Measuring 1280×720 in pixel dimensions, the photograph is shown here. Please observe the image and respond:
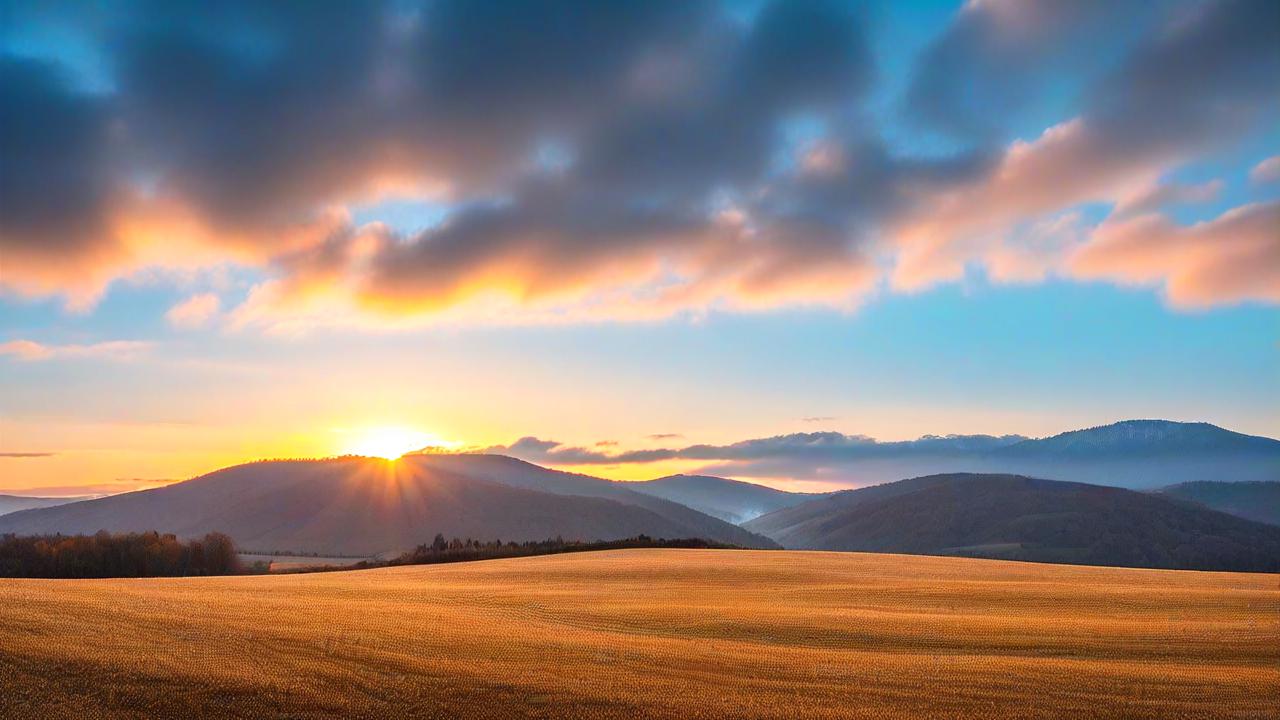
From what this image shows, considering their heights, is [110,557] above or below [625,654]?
below

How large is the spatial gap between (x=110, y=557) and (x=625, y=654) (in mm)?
90510

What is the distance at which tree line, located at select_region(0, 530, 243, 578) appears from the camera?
84.4 metres

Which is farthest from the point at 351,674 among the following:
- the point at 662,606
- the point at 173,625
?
the point at 662,606

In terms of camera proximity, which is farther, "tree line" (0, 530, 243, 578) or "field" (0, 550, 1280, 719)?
"tree line" (0, 530, 243, 578)

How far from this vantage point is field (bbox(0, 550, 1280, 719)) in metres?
12.9

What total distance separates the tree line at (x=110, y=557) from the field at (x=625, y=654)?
225 feet

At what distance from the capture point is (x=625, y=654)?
56.5 ft

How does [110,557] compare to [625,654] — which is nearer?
[625,654]

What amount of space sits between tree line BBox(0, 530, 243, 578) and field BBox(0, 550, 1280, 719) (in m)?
68.7

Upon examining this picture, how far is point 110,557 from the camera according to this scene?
3499 inches

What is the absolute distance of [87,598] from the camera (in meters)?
22.5

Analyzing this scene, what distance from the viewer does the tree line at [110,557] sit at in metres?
84.4

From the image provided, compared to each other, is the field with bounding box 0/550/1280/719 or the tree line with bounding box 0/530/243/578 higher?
the field with bounding box 0/550/1280/719

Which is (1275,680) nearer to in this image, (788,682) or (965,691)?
(965,691)
